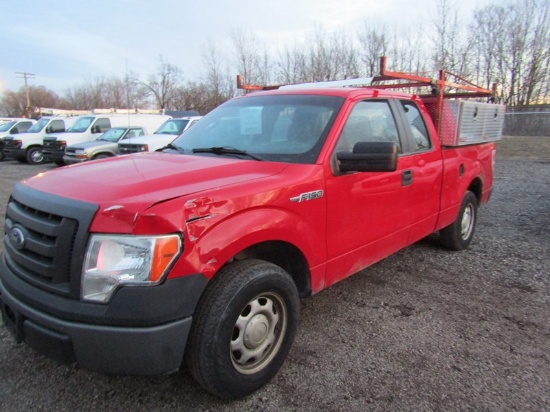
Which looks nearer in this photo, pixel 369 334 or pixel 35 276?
pixel 35 276

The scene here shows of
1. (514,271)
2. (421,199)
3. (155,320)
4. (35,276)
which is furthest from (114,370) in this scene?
(514,271)

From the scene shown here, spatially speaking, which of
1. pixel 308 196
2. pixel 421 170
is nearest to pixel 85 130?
pixel 421 170

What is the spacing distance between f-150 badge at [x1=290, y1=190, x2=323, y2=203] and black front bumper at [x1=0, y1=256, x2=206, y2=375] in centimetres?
82

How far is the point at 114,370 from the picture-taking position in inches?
79.6

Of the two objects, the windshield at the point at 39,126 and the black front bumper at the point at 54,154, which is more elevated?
the windshield at the point at 39,126

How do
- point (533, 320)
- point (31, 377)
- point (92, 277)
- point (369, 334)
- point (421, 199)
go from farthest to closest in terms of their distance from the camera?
point (421, 199)
point (533, 320)
point (369, 334)
point (31, 377)
point (92, 277)

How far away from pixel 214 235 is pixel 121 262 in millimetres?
475

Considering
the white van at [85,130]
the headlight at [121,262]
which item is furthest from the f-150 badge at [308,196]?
the white van at [85,130]

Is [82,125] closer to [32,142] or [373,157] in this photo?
[32,142]

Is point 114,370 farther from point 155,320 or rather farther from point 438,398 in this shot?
point 438,398

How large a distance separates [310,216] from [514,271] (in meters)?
3.02

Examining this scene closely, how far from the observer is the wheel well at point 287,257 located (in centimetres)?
266

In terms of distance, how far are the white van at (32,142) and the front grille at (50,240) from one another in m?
17.6

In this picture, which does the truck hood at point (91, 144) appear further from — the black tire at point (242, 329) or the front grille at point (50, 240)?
the black tire at point (242, 329)
